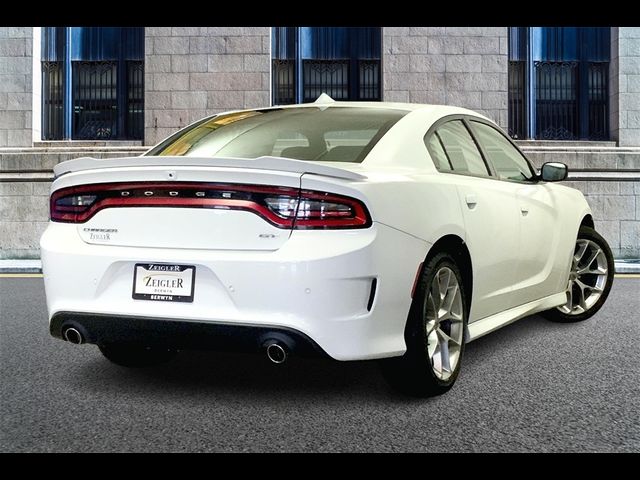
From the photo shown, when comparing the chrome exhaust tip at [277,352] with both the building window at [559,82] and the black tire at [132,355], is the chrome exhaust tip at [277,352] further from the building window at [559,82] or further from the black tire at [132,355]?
the building window at [559,82]

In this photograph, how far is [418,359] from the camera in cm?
417

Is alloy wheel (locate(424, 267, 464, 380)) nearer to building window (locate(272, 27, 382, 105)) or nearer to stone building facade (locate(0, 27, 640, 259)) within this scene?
stone building facade (locate(0, 27, 640, 259))

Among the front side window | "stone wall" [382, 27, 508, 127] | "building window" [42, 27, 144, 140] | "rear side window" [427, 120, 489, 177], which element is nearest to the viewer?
"rear side window" [427, 120, 489, 177]

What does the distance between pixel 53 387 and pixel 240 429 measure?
150 centimetres

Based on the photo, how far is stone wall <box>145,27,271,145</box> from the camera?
51.4 ft

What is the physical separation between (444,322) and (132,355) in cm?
198

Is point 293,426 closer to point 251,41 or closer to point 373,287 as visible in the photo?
point 373,287

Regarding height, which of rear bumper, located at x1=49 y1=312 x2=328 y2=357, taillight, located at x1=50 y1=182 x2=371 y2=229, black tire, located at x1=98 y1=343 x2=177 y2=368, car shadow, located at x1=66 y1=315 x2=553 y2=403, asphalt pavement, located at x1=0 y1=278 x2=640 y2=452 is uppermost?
taillight, located at x1=50 y1=182 x2=371 y2=229

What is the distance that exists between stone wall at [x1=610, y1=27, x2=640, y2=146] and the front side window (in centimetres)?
1026

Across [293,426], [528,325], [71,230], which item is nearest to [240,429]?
[293,426]

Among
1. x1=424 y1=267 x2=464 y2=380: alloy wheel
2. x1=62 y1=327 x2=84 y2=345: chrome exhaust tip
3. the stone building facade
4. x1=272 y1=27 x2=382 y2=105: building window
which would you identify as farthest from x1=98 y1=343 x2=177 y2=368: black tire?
x1=272 y1=27 x2=382 y2=105: building window

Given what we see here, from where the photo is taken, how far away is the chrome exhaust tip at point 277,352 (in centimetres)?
375
